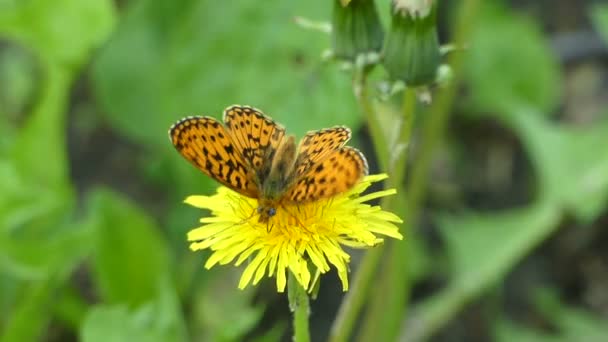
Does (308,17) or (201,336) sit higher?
(308,17)

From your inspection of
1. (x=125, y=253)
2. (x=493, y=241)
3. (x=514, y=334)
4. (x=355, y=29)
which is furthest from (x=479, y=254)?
(x=355, y=29)

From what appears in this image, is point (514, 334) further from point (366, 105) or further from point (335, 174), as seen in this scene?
point (335, 174)

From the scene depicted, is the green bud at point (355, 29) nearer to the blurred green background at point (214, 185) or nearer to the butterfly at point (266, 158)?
the butterfly at point (266, 158)

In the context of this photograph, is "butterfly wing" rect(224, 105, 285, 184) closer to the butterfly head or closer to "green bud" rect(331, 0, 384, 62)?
the butterfly head

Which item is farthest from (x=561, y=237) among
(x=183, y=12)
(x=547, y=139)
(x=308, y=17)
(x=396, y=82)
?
(x=396, y=82)

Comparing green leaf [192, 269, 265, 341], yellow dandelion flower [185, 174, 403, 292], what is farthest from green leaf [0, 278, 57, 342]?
yellow dandelion flower [185, 174, 403, 292]

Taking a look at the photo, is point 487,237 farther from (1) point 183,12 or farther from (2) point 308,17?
(1) point 183,12
